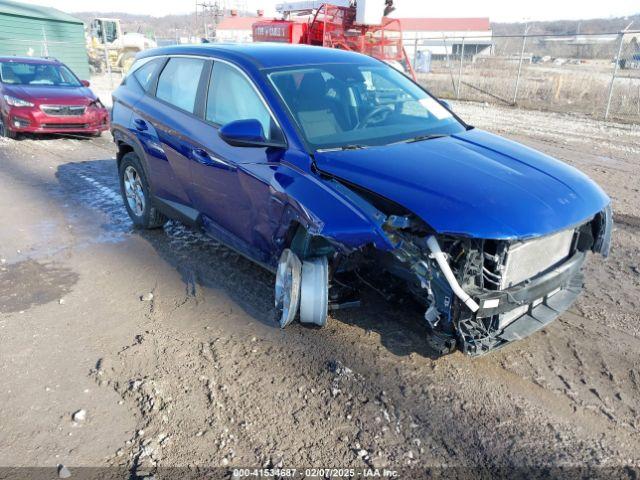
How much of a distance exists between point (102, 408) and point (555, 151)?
28.7 ft

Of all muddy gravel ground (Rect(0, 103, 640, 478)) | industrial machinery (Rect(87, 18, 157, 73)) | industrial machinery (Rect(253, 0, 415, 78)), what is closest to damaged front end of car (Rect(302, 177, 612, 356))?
muddy gravel ground (Rect(0, 103, 640, 478))

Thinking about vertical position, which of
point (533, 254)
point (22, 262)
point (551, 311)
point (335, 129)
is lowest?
point (22, 262)

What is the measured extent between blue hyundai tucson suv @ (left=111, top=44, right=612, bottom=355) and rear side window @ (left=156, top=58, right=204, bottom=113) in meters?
0.02

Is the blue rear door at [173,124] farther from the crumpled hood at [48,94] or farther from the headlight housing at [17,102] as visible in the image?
the headlight housing at [17,102]

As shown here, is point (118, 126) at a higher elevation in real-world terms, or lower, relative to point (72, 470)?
higher

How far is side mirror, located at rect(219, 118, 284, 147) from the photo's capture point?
3.46m

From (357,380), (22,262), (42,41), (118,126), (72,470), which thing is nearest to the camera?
(72,470)

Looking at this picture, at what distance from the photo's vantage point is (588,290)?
418cm

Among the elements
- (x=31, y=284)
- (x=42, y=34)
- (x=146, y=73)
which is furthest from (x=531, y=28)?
(x=31, y=284)

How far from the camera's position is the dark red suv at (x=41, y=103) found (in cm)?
993

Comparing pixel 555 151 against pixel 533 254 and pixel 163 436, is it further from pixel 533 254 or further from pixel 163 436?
pixel 163 436

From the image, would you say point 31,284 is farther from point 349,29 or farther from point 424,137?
point 349,29

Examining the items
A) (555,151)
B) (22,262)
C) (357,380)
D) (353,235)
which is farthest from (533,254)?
(555,151)

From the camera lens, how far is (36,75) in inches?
431
